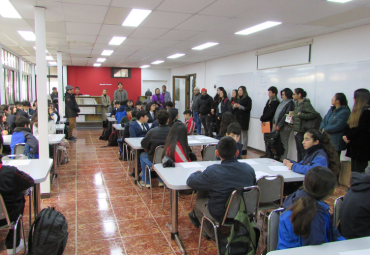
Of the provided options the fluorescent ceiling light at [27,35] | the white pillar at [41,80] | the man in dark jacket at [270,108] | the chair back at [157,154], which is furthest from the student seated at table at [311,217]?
the fluorescent ceiling light at [27,35]

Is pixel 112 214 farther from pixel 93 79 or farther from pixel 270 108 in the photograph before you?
pixel 93 79

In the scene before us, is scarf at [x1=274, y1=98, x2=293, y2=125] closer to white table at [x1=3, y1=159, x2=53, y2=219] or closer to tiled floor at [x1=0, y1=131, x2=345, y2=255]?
tiled floor at [x1=0, y1=131, x2=345, y2=255]

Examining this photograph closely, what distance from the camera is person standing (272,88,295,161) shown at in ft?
19.4

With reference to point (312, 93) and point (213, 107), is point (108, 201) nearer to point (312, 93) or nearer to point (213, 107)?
point (312, 93)

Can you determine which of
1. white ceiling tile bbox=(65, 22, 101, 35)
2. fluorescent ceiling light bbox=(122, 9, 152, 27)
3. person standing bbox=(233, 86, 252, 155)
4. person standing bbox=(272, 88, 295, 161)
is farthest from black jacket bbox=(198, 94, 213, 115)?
fluorescent ceiling light bbox=(122, 9, 152, 27)

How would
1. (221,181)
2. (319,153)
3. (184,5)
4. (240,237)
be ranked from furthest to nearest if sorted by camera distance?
(184,5) < (319,153) < (221,181) < (240,237)

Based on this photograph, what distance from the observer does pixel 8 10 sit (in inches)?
176

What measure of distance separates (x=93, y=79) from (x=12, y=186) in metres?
12.5

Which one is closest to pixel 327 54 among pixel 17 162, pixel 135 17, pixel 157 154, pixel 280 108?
pixel 280 108

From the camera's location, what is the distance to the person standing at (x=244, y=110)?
7234 millimetres

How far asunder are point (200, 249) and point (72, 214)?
1.72 m

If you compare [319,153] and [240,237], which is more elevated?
[319,153]

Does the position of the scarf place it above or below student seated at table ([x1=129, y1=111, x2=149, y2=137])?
above

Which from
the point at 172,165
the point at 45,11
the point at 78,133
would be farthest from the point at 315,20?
the point at 78,133
